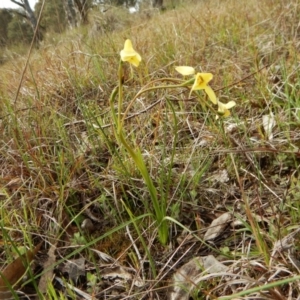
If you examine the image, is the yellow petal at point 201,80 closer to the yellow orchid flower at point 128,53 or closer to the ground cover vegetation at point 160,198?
the ground cover vegetation at point 160,198

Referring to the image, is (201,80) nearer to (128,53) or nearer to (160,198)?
(128,53)

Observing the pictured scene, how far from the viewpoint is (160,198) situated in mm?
1041

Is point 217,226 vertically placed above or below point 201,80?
below

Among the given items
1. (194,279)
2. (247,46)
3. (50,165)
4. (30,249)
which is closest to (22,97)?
(50,165)

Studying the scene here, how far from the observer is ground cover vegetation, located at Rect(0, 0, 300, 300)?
2.48 feet

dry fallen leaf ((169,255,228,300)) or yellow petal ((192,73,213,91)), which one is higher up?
yellow petal ((192,73,213,91))

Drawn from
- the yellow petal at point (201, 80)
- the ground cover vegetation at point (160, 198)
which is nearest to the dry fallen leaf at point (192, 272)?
the ground cover vegetation at point (160, 198)

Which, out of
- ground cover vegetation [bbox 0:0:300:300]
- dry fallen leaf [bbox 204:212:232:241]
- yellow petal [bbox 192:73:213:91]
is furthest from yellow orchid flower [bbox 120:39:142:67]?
dry fallen leaf [bbox 204:212:232:241]

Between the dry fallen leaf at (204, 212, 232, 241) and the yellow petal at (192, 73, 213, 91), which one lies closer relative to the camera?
the yellow petal at (192, 73, 213, 91)

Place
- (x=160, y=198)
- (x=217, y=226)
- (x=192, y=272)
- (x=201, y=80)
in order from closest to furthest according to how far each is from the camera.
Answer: (x=201, y=80) < (x=192, y=272) < (x=217, y=226) < (x=160, y=198)

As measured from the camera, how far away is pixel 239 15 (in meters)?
2.55

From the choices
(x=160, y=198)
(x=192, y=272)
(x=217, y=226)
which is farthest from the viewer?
(x=160, y=198)

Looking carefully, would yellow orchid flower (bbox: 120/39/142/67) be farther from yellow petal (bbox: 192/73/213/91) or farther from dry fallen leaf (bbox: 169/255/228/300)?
dry fallen leaf (bbox: 169/255/228/300)

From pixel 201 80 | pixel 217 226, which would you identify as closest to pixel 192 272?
pixel 217 226
